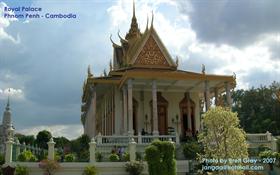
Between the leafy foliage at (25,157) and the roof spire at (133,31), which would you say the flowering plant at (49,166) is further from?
the roof spire at (133,31)

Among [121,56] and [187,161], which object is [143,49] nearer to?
[121,56]

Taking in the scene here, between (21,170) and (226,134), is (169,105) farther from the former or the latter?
(226,134)

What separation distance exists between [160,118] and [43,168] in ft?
40.0

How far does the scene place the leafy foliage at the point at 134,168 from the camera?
16.5 m

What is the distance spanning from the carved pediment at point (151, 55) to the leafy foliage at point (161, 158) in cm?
1237

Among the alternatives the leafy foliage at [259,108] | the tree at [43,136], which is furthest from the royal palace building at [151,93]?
the leafy foliage at [259,108]

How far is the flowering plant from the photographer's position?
52.0 ft

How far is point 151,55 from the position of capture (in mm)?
27250

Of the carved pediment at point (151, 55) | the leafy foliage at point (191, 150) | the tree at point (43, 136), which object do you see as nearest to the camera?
the leafy foliage at point (191, 150)

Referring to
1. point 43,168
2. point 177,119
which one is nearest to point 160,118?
point 177,119

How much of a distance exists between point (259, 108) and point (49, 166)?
34.4 meters

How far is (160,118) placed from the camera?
2683 cm

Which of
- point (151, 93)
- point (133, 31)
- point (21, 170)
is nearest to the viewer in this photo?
point (21, 170)

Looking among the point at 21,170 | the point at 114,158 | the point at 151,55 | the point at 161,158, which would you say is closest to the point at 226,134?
the point at 161,158
